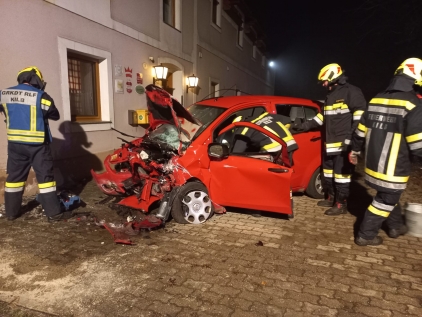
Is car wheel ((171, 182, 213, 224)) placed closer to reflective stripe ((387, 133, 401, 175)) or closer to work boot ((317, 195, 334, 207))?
work boot ((317, 195, 334, 207))

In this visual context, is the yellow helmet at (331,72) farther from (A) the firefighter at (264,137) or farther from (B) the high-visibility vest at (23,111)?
(B) the high-visibility vest at (23,111)

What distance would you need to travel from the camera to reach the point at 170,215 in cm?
446

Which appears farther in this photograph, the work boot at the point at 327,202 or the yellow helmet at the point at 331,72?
the work boot at the point at 327,202

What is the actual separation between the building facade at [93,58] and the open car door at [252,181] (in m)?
2.09

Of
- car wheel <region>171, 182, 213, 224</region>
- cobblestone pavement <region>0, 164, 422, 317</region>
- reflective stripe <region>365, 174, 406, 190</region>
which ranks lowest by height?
cobblestone pavement <region>0, 164, 422, 317</region>

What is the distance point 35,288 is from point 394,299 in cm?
315

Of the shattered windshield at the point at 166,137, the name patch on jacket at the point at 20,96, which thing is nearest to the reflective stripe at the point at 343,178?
the shattered windshield at the point at 166,137

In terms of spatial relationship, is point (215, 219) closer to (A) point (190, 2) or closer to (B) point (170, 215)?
(B) point (170, 215)

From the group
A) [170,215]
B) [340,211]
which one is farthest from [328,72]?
[170,215]

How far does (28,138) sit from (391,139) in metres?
4.45

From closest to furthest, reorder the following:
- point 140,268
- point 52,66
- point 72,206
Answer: point 140,268
point 72,206
point 52,66

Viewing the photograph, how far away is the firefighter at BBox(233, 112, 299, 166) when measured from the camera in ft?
14.5

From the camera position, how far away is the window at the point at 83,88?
21.5 feet

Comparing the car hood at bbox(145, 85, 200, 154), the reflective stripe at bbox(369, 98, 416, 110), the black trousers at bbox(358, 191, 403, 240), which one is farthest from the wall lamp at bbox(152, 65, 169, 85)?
the black trousers at bbox(358, 191, 403, 240)
